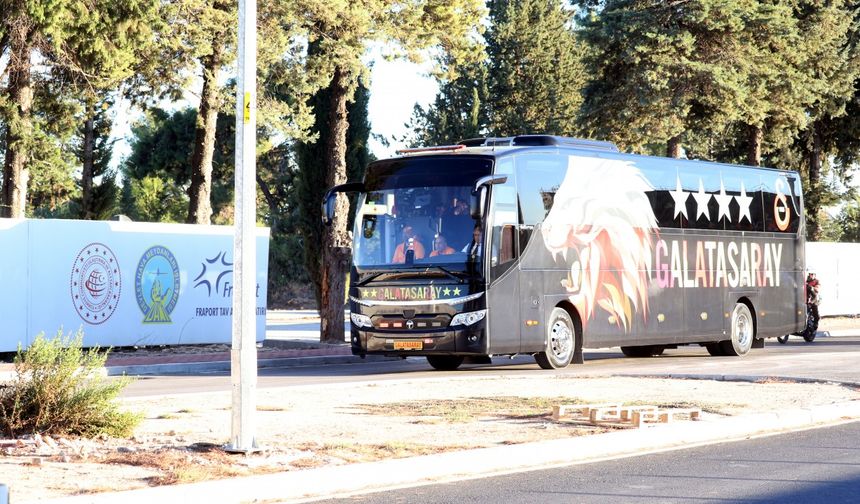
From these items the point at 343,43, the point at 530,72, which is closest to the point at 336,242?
the point at 343,43

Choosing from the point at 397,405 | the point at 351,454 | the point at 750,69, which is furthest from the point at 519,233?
the point at 750,69

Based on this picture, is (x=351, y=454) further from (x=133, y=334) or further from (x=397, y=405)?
(x=133, y=334)

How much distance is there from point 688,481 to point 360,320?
38.3 ft

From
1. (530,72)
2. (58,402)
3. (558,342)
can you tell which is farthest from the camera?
(530,72)

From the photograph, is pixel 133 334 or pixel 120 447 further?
pixel 133 334

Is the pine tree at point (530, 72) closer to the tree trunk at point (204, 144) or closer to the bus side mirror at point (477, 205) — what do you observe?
the tree trunk at point (204, 144)

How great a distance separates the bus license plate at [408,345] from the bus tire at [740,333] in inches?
342

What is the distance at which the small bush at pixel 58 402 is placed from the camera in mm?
11234

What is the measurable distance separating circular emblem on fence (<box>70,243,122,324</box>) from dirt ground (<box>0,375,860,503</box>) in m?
9.57

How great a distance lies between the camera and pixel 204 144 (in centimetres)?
3094

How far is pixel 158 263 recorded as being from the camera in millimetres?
27188

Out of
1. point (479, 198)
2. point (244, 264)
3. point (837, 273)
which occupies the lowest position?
point (244, 264)

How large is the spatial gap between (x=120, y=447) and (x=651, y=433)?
16.5 ft

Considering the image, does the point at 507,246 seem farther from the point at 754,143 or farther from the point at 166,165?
the point at 166,165
